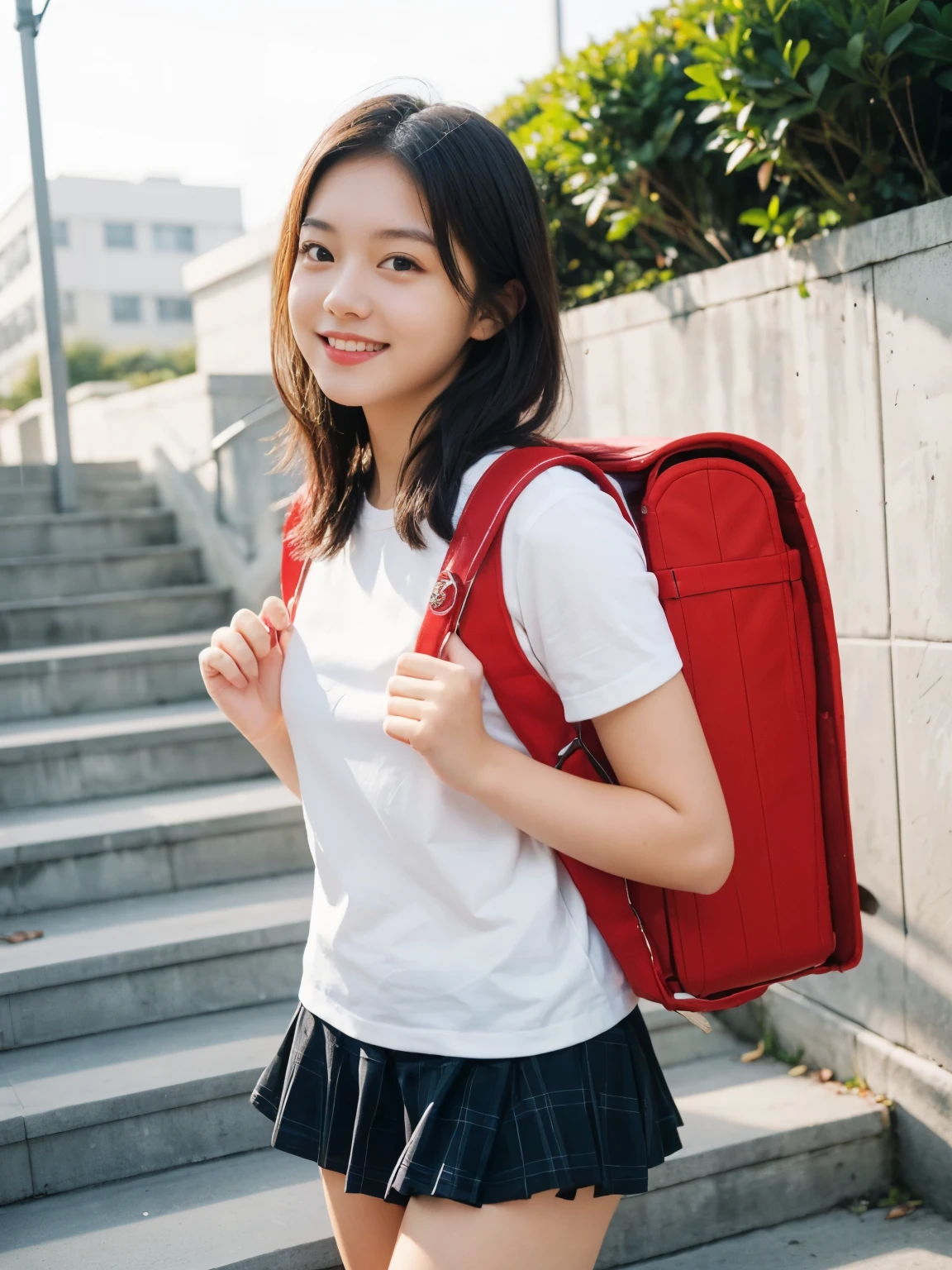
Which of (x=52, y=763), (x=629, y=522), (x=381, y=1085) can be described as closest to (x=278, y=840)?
(x=52, y=763)

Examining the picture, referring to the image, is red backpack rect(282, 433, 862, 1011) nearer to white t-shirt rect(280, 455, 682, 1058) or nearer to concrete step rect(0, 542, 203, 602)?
white t-shirt rect(280, 455, 682, 1058)

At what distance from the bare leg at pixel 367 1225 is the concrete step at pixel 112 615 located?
12.7ft

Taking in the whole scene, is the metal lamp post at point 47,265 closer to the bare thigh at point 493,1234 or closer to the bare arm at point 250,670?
the bare arm at point 250,670

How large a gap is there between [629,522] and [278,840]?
265cm

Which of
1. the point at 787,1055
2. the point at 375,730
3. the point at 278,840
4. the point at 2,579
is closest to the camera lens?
the point at 375,730

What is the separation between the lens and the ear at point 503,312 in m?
1.41

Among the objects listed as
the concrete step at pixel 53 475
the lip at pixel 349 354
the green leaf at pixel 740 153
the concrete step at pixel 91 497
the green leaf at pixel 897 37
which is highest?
the green leaf at pixel 897 37

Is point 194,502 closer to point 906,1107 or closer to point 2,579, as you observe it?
point 2,579

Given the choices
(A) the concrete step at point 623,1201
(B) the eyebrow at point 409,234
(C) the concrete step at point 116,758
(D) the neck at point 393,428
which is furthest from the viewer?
(C) the concrete step at point 116,758

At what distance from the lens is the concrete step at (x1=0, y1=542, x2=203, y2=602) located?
205 inches

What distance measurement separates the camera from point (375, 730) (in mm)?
1359

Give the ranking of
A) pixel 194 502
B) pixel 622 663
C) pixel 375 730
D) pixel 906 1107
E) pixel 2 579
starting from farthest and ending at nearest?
1. pixel 194 502
2. pixel 2 579
3. pixel 906 1107
4. pixel 375 730
5. pixel 622 663

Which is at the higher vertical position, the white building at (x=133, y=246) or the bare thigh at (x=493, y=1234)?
the white building at (x=133, y=246)

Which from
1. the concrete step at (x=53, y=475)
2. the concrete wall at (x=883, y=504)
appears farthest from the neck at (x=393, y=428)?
the concrete step at (x=53, y=475)
